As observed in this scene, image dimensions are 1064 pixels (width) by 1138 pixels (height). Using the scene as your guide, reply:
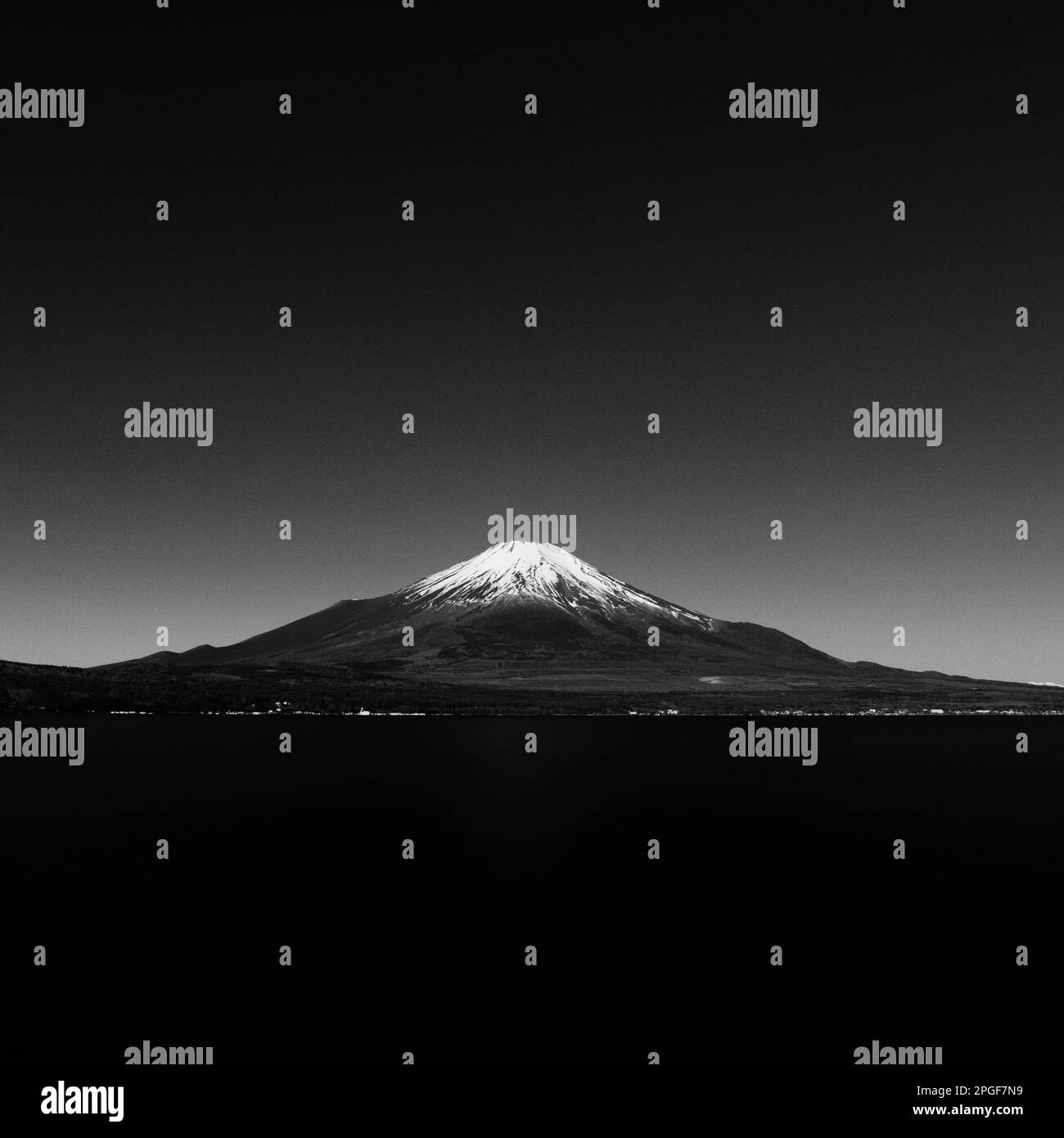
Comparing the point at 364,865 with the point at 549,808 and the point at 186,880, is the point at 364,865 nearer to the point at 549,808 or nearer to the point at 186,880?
the point at 186,880

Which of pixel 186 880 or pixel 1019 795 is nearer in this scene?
pixel 186 880

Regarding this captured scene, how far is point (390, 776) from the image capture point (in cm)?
13188

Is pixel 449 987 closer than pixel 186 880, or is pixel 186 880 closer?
pixel 449 987

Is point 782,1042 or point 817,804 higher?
point 782,1042

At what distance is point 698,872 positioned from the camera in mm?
68500

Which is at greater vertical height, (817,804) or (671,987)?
(671,987)

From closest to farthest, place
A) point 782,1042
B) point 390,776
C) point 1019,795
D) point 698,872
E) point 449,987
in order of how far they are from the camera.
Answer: point 782,1042
point 449,987
point 698,872
point 1019,795
point 390,776

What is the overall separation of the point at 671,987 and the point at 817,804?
73567 mm
